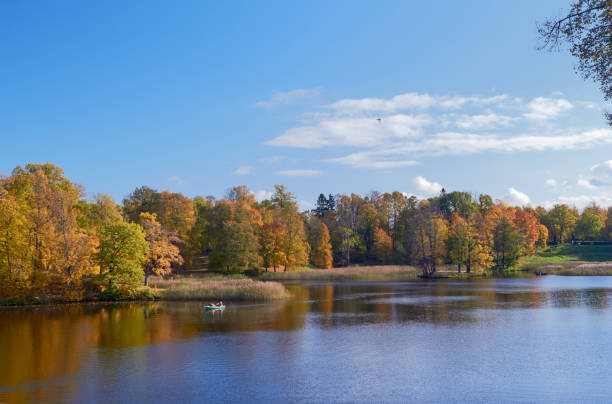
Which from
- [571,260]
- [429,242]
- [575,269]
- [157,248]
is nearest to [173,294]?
[157,248]

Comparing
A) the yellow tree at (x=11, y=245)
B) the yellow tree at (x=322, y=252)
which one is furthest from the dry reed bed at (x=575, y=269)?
the yellow tree at (x=11, y=245)

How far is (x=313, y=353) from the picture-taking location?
25.0 meters

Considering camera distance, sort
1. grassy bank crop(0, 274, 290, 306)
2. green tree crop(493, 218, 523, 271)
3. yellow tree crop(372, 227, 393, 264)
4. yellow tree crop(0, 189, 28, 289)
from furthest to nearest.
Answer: yellow tree crop(372, 227, 393, 264) < green tree crop(493, 218, 523, 271) < grassy bank crop(0, 274, 290, 306) < yellow tree crop(0, 189, 28, 289)

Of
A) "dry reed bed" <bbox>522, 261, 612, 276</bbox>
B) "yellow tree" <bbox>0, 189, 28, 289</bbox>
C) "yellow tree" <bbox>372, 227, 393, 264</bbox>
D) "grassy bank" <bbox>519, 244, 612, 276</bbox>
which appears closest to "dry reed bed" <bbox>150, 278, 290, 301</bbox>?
"yellow tree" <bbox>0, 189, 28, 289</bbox>

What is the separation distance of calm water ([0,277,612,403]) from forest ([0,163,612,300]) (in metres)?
6.08

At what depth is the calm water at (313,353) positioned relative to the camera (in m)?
18.8

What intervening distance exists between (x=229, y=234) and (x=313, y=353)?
53.6 meters

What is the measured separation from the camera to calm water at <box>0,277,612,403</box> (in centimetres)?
1877

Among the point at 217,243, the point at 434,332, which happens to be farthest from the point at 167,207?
the point at 434,332

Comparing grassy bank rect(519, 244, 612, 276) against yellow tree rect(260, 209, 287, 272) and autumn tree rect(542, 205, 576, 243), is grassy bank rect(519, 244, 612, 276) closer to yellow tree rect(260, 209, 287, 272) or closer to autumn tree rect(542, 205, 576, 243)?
Result: autumn tree rect(542, 205, 576, 243)

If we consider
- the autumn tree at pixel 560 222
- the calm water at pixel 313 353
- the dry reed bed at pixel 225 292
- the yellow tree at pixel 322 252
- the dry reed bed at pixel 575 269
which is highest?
the autumn tree at pixel 560 222

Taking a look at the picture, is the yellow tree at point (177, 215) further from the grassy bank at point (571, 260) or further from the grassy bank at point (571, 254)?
the grassy bank at point (571, 254)

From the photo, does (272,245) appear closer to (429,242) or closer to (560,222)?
(429,242)

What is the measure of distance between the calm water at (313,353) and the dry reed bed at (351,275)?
34.2m
